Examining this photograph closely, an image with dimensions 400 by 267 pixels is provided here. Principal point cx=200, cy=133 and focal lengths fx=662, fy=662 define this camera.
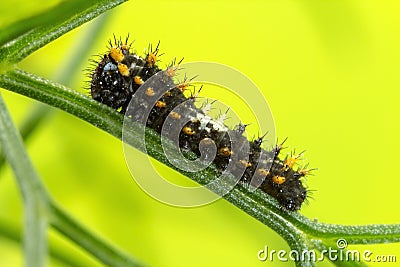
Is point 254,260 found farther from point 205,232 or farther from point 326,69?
point 326,69

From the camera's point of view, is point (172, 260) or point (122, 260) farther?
point (172, 260)

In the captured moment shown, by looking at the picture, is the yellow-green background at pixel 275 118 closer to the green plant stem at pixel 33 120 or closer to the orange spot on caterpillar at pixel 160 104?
the green plant stem at pixel 33 120

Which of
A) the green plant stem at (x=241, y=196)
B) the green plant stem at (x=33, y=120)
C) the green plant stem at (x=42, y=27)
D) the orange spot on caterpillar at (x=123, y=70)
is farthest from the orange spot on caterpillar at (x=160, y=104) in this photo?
the green plant stem at (x=33, y=120)

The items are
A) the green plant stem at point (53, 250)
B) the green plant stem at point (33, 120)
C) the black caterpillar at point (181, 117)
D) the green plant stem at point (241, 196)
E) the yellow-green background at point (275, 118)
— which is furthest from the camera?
the yellow-green background at point (275, 118)

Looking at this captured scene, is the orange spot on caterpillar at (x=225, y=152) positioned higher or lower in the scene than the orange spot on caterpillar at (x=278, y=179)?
higher

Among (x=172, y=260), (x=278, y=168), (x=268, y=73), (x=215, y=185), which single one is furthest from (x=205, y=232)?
(x=215, y=185)

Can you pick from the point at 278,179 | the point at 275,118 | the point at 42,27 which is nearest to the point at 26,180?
the point at 42,27
